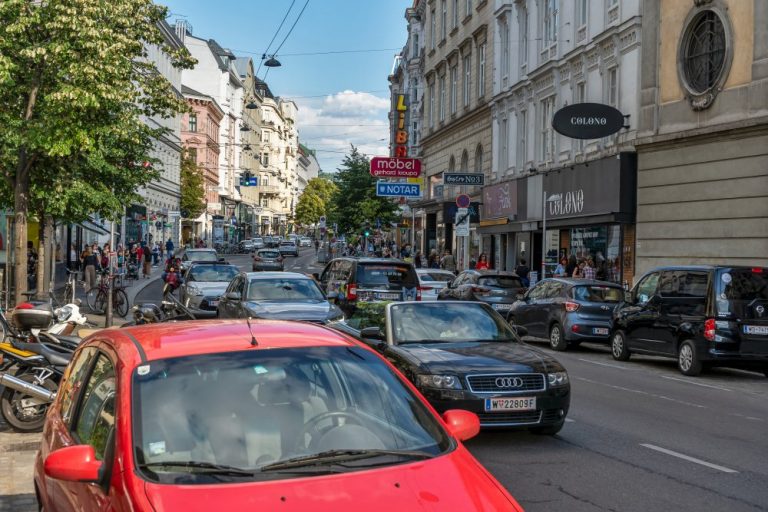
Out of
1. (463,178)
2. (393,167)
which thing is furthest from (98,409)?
(393,167)

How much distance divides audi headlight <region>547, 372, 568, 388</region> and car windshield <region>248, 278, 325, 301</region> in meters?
9.70

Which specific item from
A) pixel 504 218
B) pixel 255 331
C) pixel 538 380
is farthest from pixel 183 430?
pixel 504 218

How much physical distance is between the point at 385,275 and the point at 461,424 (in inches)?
704

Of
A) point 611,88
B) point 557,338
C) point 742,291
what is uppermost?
point 611,88

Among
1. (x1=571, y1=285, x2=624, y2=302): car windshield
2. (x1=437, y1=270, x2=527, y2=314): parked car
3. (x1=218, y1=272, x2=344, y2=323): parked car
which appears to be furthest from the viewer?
(x1=437, y1=270, x2=527, y2=314): parked car

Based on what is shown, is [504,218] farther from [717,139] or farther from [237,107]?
[237,107]

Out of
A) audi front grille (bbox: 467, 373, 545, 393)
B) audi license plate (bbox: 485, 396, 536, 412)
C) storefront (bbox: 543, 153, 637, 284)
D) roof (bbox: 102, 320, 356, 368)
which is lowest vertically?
audi license plate (bbox: 485, 396, 536, 412)

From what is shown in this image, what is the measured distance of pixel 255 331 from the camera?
4.84 meters

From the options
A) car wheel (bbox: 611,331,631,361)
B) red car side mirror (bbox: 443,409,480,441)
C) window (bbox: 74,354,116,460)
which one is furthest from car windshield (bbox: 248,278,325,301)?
red car side mirror (bbox: 443,409,480,441)

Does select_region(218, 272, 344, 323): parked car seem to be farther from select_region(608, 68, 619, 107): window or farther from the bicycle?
select_region(608, 68, 619, 107): window

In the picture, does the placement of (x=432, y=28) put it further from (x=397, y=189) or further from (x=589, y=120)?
(x=589, y=120)

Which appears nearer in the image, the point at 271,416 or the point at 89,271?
the point at 271,416

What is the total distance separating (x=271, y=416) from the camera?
4293 mm

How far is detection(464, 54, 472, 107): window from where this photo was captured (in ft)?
164
